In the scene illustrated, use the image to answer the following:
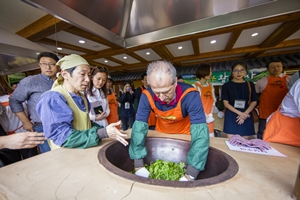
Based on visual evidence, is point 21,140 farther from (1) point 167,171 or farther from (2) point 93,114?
(2) point 93,114

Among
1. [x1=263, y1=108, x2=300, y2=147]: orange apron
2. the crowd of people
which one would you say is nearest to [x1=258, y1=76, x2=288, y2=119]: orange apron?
the crowd of people

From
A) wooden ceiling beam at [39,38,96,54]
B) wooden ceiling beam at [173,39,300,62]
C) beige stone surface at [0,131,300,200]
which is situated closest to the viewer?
beige stone surface at [0,131,300,200]

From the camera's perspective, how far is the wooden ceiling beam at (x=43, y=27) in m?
2.03

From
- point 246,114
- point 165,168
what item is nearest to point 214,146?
point 165,168

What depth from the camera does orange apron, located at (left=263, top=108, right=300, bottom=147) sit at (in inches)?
37.2

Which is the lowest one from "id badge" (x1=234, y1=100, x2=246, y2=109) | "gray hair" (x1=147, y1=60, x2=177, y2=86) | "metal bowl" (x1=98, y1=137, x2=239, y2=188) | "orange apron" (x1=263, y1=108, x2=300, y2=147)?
"metal bowl" (x1=98, y1=137, x2=239, y2=188)

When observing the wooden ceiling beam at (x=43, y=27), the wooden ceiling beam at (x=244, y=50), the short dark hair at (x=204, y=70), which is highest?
the wooden ceiling beam at (x=244, y=50)

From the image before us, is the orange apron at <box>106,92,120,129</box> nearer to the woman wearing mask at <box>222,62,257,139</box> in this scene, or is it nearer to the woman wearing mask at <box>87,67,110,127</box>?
the woman wearing mask at <box>87,67,110,127</box>

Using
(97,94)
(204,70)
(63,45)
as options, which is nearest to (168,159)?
(97,94)

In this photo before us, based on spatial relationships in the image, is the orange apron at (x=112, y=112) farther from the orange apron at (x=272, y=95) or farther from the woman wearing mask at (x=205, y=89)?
the orange apron at (x=272, y=95)

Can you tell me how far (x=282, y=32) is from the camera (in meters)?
2.92

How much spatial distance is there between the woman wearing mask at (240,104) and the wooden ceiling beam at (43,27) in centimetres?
265

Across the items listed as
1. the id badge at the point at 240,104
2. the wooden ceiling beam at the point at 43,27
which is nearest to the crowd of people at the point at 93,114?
the id badge at the point at 240,104

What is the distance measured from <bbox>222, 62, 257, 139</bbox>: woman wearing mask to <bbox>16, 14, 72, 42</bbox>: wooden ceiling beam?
2648 millimetres
